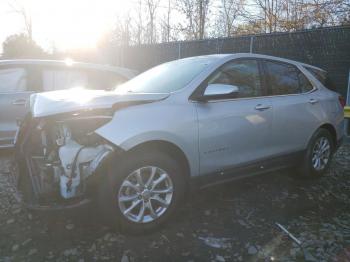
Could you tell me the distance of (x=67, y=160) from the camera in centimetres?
299

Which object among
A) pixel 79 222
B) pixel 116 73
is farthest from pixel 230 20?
pixel 79 222

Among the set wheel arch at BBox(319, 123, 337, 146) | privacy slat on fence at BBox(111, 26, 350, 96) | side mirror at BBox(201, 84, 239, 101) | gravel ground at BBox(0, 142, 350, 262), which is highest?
privacy slat on fence at BBox(111, 26, 350, 96)

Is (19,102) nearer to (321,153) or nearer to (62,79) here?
(62,79)

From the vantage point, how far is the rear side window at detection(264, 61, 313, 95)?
4.44 metres

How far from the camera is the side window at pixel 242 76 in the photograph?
395 centimetres

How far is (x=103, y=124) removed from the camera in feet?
10.1

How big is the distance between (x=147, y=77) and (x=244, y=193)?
1.82 meters

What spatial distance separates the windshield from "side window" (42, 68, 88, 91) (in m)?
2.09

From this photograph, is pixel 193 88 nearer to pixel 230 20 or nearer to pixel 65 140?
pixel 65 140

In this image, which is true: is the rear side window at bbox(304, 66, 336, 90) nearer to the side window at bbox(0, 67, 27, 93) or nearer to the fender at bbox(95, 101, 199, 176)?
the fender at bbox(95, 101, 199, 176)

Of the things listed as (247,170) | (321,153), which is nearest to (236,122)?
(247,170)

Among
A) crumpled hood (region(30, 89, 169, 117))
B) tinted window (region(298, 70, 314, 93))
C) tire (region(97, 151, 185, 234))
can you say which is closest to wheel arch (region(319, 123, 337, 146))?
tinted window (region(298, 70, 314, 93))

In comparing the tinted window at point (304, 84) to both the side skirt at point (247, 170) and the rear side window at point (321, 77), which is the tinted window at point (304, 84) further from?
the side skirt at point (247, 170)

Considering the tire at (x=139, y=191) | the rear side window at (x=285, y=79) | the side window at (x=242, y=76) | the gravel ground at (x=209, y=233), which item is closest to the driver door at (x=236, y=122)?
the side window at (x=242, y=76)
